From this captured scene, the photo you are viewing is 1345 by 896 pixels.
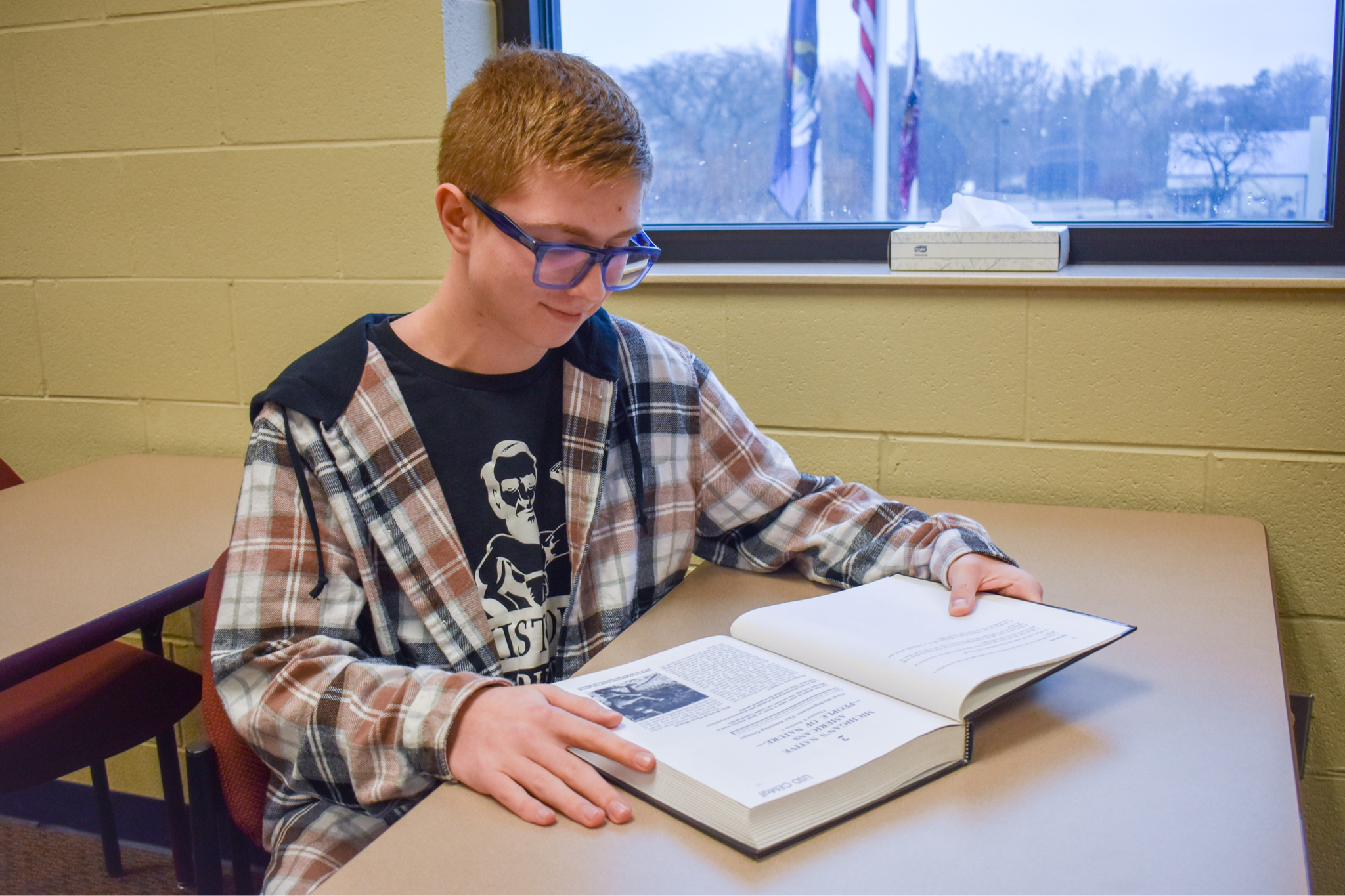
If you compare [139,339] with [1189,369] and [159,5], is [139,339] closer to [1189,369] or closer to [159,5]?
[159,5]

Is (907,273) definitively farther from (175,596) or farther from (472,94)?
(175,596)

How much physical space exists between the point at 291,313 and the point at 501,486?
1037 mm

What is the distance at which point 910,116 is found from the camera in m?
1.81

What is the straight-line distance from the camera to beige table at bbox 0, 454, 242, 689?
1.27 meters

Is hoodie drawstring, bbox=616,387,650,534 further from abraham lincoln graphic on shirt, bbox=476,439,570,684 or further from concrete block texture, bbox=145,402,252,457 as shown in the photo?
concrete block texture, bbox=145,402,252,457

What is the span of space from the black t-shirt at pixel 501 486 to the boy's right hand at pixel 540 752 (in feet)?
0.98

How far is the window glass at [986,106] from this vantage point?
1.64 metres

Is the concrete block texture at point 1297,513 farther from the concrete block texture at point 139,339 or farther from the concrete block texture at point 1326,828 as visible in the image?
the concrete block texture at point 139,339

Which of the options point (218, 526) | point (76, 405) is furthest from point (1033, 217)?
point (76, 405)

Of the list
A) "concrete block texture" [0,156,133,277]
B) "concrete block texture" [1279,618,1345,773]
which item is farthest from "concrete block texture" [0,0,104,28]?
"concrete block texture" [1279,618,1345,773]

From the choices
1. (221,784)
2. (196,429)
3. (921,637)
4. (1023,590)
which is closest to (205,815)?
(221,784)

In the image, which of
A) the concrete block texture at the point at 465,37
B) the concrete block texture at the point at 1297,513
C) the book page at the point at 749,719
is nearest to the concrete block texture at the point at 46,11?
the concrete block texture at the point at 465,37

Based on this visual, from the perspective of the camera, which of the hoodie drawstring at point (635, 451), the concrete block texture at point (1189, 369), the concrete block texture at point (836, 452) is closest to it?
the hoodie drawstring at point (635, 451)

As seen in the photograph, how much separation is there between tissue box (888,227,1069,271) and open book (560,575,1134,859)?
729 millimetres
